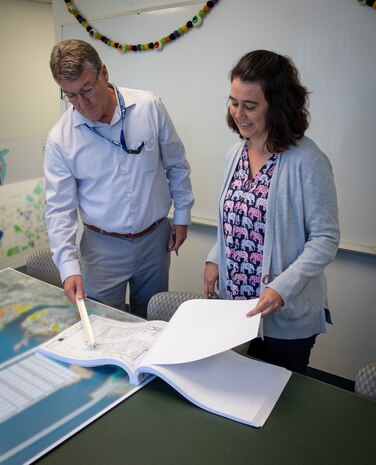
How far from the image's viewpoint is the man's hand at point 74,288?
4.57 feet

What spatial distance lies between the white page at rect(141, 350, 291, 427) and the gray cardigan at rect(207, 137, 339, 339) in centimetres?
21

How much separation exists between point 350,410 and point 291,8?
171 centimetres

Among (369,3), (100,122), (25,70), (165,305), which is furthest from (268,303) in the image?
(25,70)

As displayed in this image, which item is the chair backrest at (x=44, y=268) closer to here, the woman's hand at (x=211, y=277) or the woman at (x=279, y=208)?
the woman's hand at (x=211, y=277)

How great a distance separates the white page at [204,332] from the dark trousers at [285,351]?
0.82ft

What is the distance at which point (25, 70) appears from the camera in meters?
3.59

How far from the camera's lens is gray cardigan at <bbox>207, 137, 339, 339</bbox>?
1128 millimetres

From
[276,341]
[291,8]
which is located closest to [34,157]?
[291,8]

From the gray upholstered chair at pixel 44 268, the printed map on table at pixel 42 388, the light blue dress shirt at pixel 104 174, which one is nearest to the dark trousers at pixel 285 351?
the printed map on table at pixel 42 388

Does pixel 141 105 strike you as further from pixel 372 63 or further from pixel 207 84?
pixel 372 63

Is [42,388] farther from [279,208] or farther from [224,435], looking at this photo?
[279,208]

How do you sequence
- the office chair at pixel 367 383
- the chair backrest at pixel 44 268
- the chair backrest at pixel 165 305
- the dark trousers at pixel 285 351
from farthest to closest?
1. the chair backrest at pixel 44 268
2. the chair backrest at pixel 165 305
3. the dark trousers at pixel 285 351
4. the office chair at pixel 367 383

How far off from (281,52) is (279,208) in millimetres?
1129

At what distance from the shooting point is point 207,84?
2230 mm
